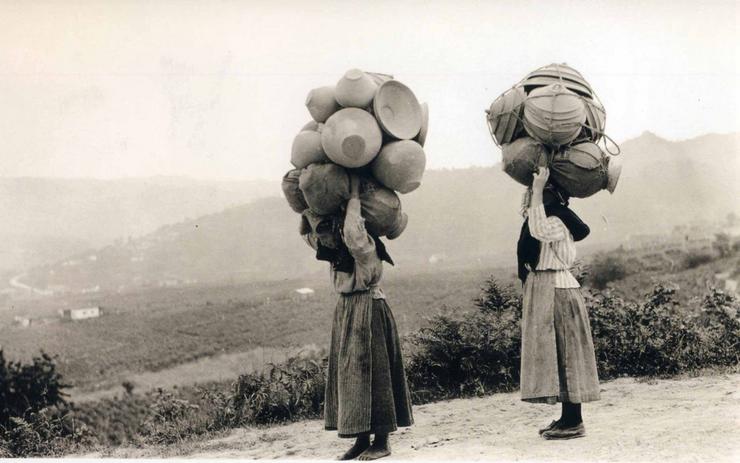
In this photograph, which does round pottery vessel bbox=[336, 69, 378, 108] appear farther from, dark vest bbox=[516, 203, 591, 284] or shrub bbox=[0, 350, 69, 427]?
shrub bbox=[0, 350, 69, 427]

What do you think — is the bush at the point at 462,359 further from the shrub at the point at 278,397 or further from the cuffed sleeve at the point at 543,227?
the cuffed sleeve at the point at 543,227

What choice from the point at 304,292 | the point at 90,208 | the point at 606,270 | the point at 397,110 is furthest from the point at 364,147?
the point at 90,208

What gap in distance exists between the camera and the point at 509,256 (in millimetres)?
9852

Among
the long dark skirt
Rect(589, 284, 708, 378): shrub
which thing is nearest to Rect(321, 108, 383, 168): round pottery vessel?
the long dark skirt

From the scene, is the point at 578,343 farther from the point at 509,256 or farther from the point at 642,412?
the point at 509,256

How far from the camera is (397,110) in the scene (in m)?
4.81

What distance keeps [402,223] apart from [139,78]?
17.0ft

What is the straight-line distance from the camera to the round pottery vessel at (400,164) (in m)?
4.75

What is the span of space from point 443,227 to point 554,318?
5.07 m

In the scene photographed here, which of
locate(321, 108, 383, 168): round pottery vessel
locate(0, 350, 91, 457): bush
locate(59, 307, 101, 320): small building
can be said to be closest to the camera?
locate(321, 108, 383, 168): round pottery vessel

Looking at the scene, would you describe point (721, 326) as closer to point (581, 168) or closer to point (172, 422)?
point (581, 168)

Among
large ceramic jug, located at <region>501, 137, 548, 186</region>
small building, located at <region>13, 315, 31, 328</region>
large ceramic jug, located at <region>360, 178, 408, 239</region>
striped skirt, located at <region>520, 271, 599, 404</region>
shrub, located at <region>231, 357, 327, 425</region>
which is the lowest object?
shrub, located at <region>231, 357, 327, 425</region>

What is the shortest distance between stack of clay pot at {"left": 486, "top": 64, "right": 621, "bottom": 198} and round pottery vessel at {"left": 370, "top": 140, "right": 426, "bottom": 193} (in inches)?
29.4

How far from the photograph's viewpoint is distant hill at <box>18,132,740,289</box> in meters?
9.93
